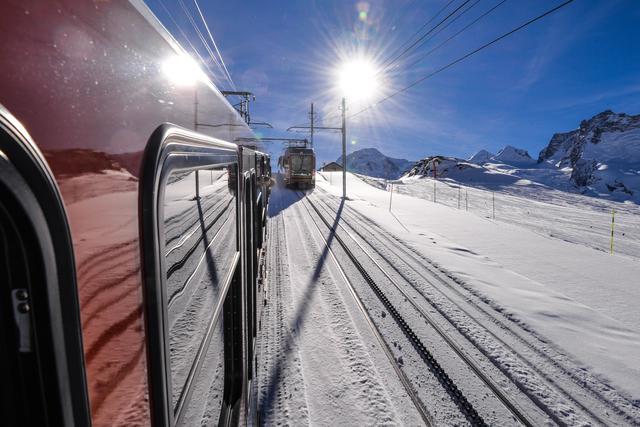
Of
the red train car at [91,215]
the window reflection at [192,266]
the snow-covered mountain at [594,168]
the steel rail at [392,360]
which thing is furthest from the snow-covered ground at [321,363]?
the snow-covered mountain at [594,168]

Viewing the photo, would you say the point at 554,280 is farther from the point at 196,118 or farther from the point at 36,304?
the point at 36,304

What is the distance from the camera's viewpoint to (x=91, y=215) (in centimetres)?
73

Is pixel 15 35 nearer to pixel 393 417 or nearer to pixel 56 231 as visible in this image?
pixel 56 231

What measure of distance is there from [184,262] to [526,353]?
4.68 metres

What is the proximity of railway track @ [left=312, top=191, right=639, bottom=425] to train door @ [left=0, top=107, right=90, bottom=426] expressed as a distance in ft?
13.8

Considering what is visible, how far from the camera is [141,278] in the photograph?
34.9 inches

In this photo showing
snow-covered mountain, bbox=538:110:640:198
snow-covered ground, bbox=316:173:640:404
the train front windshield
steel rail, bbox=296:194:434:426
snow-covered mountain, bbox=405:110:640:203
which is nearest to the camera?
steel rail, bbox=296:194:434:426

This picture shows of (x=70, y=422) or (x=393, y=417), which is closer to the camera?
(x=70, y=422)

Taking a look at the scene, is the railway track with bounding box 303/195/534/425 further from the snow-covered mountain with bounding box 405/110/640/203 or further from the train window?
the snow-covered mountain with bounding box 405/110/640/203

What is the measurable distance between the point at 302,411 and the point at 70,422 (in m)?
3.14

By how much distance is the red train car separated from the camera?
570mm

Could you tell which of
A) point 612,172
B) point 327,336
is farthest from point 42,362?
point 612,172

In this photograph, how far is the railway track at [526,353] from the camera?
3.38 metres

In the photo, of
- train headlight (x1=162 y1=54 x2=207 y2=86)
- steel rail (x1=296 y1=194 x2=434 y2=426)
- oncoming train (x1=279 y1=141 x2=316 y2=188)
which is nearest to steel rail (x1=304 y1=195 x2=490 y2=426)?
steel rail (x1=296 y1=194 x2=434 y2=426)
